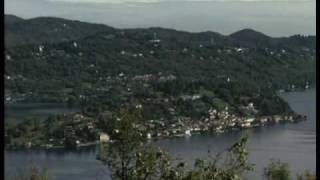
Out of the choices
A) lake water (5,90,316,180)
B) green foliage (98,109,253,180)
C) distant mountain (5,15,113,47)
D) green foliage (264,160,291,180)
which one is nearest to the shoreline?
lake water (5,90,316,180)

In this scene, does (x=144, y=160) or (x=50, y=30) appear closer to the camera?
(x=144, y=160)

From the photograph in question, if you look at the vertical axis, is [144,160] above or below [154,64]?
above

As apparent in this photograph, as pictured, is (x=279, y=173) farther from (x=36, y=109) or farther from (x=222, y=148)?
(x=36, y=109)

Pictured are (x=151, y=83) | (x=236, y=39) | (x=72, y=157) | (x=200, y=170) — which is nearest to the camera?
(x=200, y=170)

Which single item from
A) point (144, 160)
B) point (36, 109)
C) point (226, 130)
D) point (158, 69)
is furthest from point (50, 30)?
point (144, 160)

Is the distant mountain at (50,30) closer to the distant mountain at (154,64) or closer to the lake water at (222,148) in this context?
the distant mountain at (154,64)

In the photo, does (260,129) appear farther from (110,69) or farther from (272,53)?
(272,53)

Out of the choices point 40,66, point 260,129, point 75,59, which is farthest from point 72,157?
point 75,59

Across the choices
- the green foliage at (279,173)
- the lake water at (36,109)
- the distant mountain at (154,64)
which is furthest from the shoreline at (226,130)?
the green foliage at (279,173)
